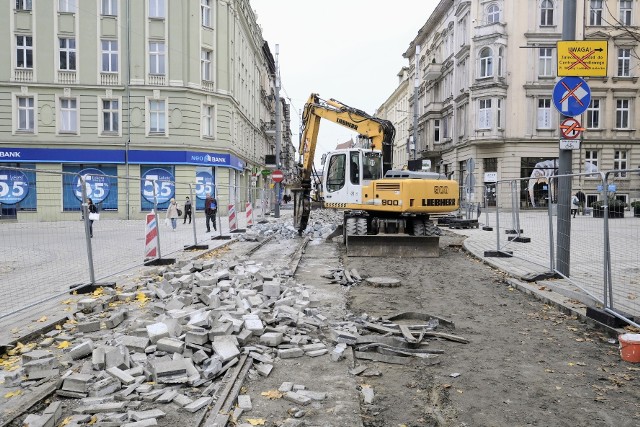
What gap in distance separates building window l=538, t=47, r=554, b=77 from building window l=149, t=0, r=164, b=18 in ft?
86.5

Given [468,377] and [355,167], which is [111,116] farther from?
[468,377]

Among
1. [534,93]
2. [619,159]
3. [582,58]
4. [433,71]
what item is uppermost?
[433,71]

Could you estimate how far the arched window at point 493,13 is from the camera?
37094 millimetres

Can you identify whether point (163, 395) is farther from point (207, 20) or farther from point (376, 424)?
point (207, 20)

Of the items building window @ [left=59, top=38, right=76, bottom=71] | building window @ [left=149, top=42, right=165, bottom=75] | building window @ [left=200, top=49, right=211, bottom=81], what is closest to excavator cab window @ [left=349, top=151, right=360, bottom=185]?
building window @ [left=200, top=49, right=211, bottom=81]

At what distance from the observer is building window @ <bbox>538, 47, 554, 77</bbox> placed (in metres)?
36.7

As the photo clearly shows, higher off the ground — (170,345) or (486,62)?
(486,62)

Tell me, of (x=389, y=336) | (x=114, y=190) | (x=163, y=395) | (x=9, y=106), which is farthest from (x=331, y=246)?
(x=9, y=106)

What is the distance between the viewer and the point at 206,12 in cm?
3123

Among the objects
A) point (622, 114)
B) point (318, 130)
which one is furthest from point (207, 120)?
point (622, 114)

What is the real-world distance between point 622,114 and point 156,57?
33147mm

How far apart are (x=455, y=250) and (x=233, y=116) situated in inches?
926

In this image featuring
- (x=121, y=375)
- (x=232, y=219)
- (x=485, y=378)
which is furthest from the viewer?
(x=232, y=219)

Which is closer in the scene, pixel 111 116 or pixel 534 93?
pixel 111 116
